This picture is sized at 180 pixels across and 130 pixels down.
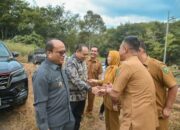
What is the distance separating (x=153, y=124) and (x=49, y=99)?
46.6 inches

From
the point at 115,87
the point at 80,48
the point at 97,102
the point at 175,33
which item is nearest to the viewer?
the point at 115,87

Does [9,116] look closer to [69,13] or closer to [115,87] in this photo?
[115,87]

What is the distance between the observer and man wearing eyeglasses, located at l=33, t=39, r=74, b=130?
3998mm

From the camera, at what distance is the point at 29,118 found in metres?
7.59

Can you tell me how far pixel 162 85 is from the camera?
4742 mm

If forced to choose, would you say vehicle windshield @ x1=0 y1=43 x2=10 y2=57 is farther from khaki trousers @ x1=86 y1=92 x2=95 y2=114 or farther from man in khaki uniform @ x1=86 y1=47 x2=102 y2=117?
khaki trousers @ x1=86 y1=92 x2=95 y2=114

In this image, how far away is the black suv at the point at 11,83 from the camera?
6.75m

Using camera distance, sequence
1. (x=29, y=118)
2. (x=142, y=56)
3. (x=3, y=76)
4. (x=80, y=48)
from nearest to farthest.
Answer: (x=142, y=56), (x=80, y=48), (x=3, y=76), (x=29, y=118)

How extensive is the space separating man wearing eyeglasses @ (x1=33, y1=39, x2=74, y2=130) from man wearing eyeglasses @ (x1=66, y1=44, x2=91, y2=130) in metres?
1.76

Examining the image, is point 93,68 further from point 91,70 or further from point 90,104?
point 90,104

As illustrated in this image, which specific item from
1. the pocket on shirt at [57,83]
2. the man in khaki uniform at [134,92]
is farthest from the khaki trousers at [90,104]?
the man in khaki uniform at [134,92]

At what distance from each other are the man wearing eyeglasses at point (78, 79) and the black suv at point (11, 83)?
1.32 metres

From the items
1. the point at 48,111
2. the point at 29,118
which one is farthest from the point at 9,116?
the point at 48,111

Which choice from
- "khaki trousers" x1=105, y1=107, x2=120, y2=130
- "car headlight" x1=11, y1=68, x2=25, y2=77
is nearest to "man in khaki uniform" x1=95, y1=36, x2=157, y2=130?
"khaki trousers" x1=105, y1=107, x2=120, y2=130
